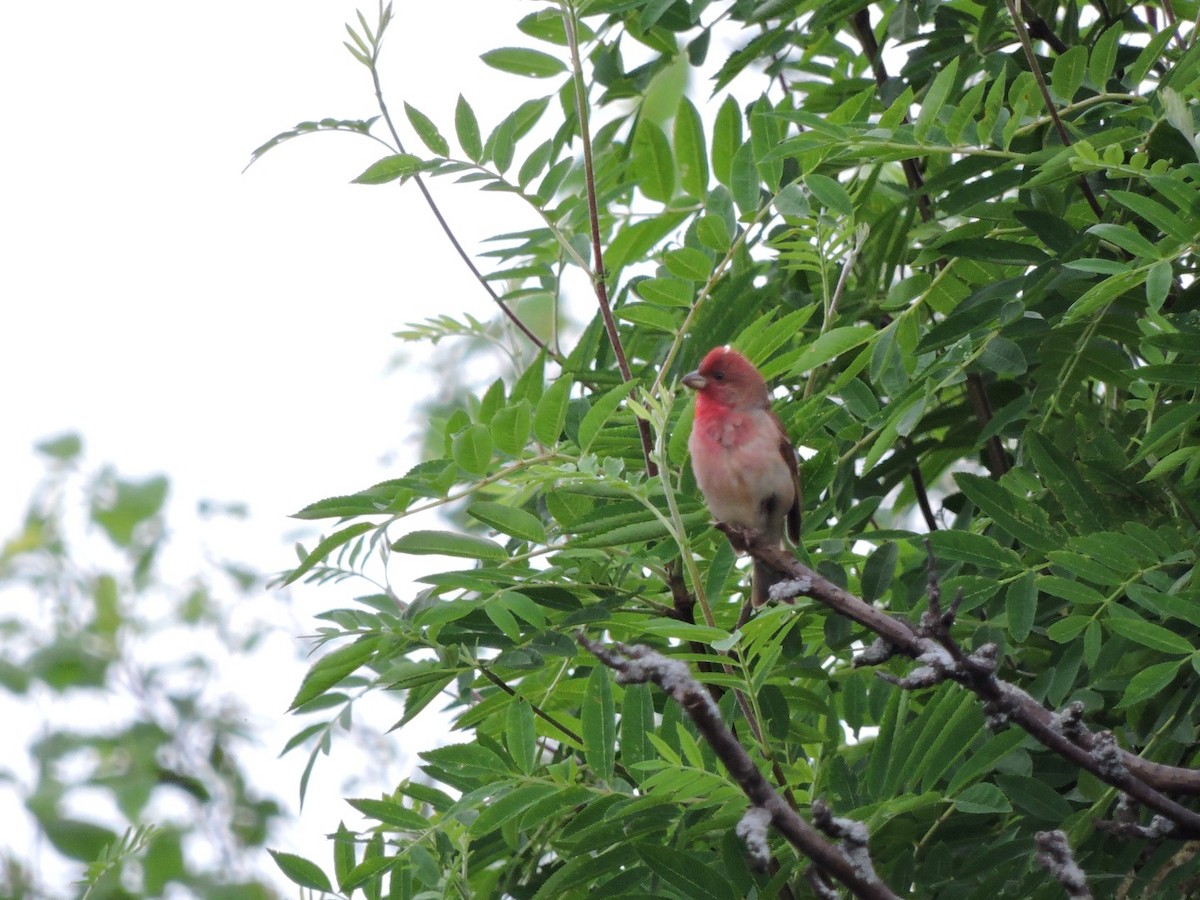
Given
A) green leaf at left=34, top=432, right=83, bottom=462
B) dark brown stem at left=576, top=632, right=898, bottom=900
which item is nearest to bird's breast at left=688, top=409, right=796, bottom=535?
dark brown stem at left=576, top=632, right=898, bottom=900

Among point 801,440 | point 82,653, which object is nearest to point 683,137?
point 801,440

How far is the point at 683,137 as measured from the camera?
5.04m

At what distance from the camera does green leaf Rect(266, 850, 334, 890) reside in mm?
4086

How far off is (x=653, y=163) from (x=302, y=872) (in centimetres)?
270

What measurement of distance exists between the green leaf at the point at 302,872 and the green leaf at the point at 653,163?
8.54ft

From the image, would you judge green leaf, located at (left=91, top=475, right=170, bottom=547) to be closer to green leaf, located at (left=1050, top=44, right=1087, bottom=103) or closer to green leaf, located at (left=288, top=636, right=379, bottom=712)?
green leaf, located at (left=288, top=636, right=379, bottom=712)

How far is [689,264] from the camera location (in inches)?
178

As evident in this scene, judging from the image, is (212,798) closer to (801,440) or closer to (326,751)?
→ (326,751)

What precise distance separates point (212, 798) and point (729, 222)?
3250 mm

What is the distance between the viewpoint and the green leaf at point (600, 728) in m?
3.80

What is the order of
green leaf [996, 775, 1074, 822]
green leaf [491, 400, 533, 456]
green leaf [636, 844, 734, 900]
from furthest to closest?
green leaf [491, 400, 533, 456], green leaf [996, 775, 1074, 822], green leaf [636, 844, 734, 900]

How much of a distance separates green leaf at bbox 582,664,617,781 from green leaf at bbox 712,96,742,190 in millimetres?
2021

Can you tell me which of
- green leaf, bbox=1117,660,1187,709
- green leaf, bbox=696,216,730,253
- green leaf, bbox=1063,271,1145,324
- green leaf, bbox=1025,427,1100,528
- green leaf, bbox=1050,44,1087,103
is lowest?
green leaf, bbox=1117,660,1187,709

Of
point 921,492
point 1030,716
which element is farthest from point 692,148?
point 1030,716
